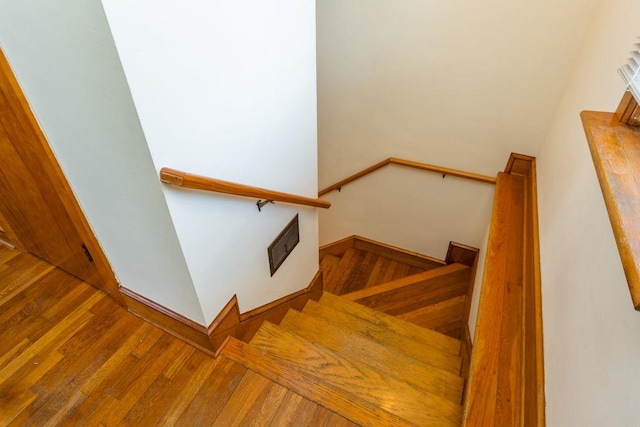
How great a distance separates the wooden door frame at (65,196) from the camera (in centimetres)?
105

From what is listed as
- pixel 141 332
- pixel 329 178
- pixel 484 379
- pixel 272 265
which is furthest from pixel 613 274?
pixel 329 178

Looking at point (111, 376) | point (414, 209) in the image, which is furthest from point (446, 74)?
point (111, 376)

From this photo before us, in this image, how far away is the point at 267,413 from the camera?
4.39 ft

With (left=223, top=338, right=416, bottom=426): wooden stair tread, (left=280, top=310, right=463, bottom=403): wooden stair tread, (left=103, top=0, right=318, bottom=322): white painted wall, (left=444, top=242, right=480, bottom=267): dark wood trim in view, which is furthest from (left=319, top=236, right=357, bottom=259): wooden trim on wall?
(left=223, top=338, right=416, bottom=426): wooden stair tread

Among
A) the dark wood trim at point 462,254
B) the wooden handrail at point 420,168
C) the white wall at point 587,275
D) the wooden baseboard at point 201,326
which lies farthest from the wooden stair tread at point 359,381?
the dark wood trim at point 462,254

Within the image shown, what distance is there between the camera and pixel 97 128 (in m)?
1.00

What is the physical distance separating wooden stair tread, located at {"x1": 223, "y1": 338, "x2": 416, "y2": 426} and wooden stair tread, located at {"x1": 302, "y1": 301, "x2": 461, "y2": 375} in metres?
0.66

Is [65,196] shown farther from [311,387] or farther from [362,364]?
[362,364]

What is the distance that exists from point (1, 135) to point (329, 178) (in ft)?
7.55

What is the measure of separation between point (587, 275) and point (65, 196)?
68.1 inches

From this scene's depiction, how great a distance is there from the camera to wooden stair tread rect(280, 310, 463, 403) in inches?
65.7

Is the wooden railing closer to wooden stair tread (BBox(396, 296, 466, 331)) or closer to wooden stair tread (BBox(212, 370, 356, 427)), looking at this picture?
wooden stair tread (BBox(212, 370, 356, 427))

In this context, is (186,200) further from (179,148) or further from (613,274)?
(613,274)

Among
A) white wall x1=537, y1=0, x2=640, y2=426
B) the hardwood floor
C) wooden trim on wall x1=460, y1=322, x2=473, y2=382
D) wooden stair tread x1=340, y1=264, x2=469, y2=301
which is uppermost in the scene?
white wall x1=537, y1=0, x2=640, y2=426
